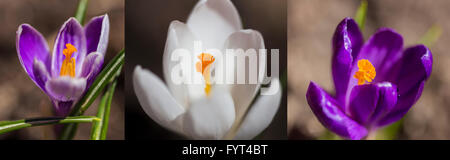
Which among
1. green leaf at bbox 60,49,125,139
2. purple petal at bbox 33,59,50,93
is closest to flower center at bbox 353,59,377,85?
green leaf at bbox 60,49,125,139

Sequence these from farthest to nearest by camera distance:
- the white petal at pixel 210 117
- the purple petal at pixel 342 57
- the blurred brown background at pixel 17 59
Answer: the blurred brown background at pixel 17 59, the purple petal at pixel 342 57, the white petal at pixel 210 117

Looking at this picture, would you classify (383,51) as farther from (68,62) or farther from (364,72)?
(68,62)

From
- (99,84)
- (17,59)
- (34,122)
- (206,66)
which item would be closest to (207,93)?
(206,66)

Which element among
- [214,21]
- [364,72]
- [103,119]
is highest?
[214,21]

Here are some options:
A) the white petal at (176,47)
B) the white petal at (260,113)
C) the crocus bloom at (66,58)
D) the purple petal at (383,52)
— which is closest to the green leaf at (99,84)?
the crocus bloom at (66,58)

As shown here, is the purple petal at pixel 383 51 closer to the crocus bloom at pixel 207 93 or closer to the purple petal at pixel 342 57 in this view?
the purple petal at pixel 342 57
